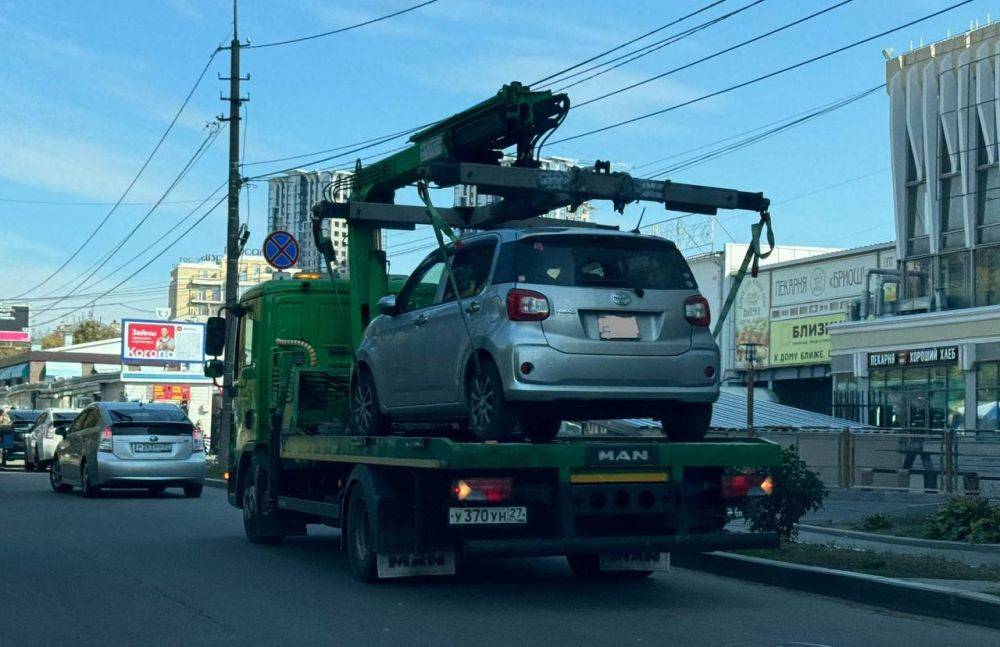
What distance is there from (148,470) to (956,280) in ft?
95.1

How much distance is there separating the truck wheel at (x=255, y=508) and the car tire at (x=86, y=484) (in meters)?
8.83

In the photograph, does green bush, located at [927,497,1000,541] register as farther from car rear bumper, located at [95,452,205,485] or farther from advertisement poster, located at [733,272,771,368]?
advertisement poster, located at [733,272,771,368]

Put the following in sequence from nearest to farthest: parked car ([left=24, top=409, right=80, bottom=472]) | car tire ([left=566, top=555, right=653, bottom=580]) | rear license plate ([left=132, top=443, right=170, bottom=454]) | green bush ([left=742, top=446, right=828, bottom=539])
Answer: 1. car tire ([left=566, top=555, right=653, bottom=580])
2. green bush ([left=742, top=446, right=828, bottom=539])
3. rear license plate ([left=132, top=443, right=170, bottom=454])
4. parked car ([left=24, top=409, right=80, bottom=472])

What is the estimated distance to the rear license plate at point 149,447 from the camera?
22797mm

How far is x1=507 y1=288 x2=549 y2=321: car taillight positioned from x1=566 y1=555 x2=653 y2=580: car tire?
2826 mm

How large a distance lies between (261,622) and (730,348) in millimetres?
55380

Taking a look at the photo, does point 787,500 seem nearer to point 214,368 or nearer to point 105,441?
point 214,368

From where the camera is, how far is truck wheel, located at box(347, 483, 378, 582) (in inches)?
422

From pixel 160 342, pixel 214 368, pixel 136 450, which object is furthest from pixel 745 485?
pixel 160 342

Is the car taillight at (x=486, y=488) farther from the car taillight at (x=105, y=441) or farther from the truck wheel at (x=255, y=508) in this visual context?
the car taillight at (x=105, y=441)

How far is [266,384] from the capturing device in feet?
47.6

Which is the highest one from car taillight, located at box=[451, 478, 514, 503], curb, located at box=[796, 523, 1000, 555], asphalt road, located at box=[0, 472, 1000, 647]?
car taillight, located at box=[451, 478, 514, 503]

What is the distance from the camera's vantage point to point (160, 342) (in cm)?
6912

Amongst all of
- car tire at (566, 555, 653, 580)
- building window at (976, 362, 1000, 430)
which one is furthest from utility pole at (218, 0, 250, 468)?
building window at (976, 362, 1000, 430)
